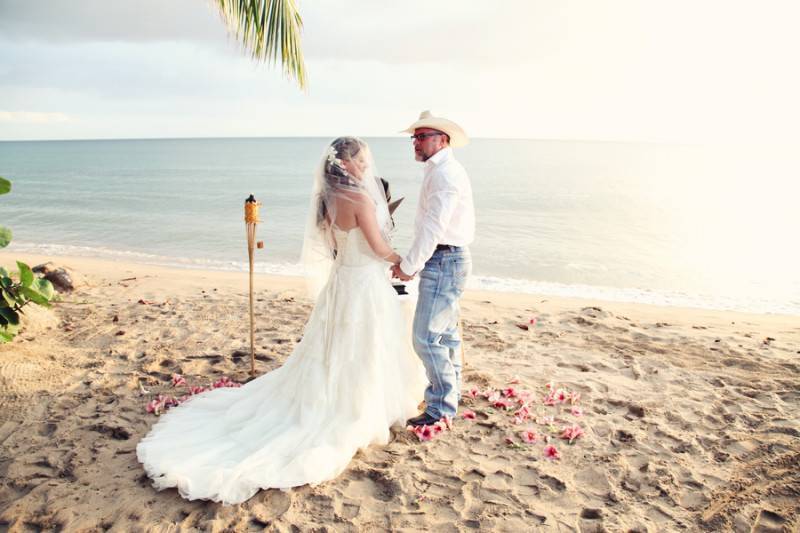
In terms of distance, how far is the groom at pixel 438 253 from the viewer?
12.4 feet

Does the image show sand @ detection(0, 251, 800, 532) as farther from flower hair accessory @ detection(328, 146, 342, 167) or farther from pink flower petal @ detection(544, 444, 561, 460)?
flower hair accessory @ detection(328, 146, 342, 167)

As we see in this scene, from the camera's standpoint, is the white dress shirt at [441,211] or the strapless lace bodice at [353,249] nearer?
the white dress shirt at [441,211]

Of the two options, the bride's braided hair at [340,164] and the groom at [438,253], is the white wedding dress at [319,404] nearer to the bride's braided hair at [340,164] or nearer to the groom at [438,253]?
the groom at [438,253]

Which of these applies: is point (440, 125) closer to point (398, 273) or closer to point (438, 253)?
point (438, 253)

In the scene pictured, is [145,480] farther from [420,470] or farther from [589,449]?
[589,449]

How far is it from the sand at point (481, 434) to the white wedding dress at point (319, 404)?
0.16 meters

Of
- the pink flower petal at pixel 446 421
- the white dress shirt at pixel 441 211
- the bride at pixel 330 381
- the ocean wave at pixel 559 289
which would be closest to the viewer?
the bride at pixel 330 381

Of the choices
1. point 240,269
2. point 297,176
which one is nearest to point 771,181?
point 297,176

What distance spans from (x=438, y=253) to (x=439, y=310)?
43cm

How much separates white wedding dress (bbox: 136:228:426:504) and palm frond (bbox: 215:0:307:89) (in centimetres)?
272

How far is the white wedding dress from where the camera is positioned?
3.36 metres

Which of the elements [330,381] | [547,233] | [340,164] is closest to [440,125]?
[340,164]

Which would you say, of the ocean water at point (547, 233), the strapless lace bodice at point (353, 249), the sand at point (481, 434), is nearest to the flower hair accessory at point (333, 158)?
the strapless lace bodice at point (353, 249)

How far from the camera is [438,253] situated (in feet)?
13.0
